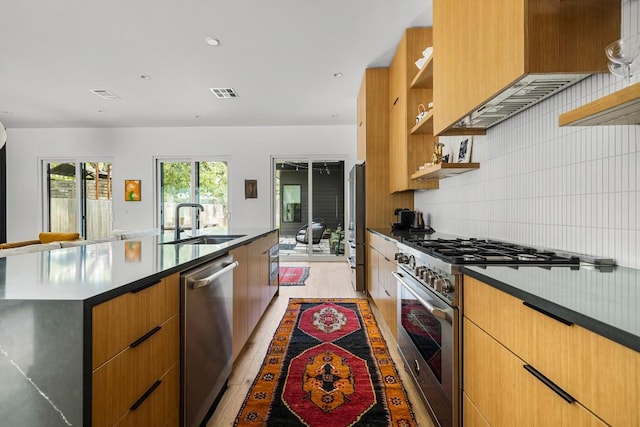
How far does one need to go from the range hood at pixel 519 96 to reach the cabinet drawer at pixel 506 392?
0.98 metres

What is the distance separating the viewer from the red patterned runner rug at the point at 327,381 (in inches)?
62.1

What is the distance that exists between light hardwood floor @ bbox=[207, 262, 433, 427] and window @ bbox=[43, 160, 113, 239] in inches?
194

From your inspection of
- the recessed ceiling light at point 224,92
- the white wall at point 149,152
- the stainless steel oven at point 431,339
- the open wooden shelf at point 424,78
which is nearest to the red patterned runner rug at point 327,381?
the stainless steel oven at point 431,339

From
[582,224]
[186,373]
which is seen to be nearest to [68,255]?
[186,373]

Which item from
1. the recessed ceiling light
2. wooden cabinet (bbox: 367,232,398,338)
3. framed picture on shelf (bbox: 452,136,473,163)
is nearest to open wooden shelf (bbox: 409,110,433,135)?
framed picture on shelf (bbox: 452,136,473,163)

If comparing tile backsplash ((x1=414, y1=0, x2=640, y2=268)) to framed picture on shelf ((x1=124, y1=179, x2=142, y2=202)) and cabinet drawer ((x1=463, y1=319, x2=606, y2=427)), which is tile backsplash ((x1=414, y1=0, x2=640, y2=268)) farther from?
framed picture on shelf ((x1=124, y1=179, x2=142, y2=202))

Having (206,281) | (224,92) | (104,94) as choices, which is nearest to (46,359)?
(206,281)

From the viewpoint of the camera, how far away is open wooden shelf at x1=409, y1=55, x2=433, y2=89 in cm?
239

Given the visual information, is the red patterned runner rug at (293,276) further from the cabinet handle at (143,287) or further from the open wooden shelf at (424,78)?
the cabinet handle at (143,287)

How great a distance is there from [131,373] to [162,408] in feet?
0.90

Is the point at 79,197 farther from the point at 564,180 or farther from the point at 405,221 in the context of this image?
the point at 564,180

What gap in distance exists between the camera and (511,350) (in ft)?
2.92

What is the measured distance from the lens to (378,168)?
12.5ft

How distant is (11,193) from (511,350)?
9054 mm
